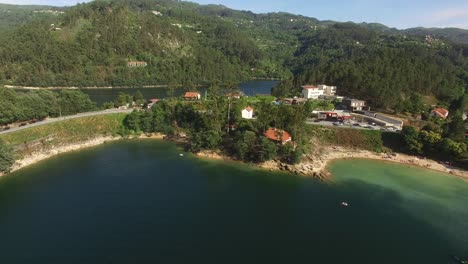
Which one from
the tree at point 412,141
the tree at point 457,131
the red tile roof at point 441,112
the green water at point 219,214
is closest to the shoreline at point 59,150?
the green water at point 219,214

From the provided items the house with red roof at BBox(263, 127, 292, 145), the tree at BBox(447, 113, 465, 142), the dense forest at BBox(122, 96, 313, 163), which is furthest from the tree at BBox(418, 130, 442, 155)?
the house with red roof at BBox(263, 127, 292, 145)

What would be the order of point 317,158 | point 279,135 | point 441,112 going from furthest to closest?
point 441,112 < point 317,158 < point 279,135

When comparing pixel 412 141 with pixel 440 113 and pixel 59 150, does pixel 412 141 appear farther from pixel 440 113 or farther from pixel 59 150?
pixel 59 150

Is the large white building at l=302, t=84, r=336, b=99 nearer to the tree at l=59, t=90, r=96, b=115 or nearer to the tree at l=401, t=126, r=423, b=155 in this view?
the tree at l=401, t=126, r=423, b=155

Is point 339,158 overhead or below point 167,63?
below

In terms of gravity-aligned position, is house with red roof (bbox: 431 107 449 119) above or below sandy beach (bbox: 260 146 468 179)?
above

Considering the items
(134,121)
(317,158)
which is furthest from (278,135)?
(134,121)

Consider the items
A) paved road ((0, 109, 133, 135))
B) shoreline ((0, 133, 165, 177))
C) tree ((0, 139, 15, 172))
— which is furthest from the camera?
paved road ((0, 109, 133, 135))
